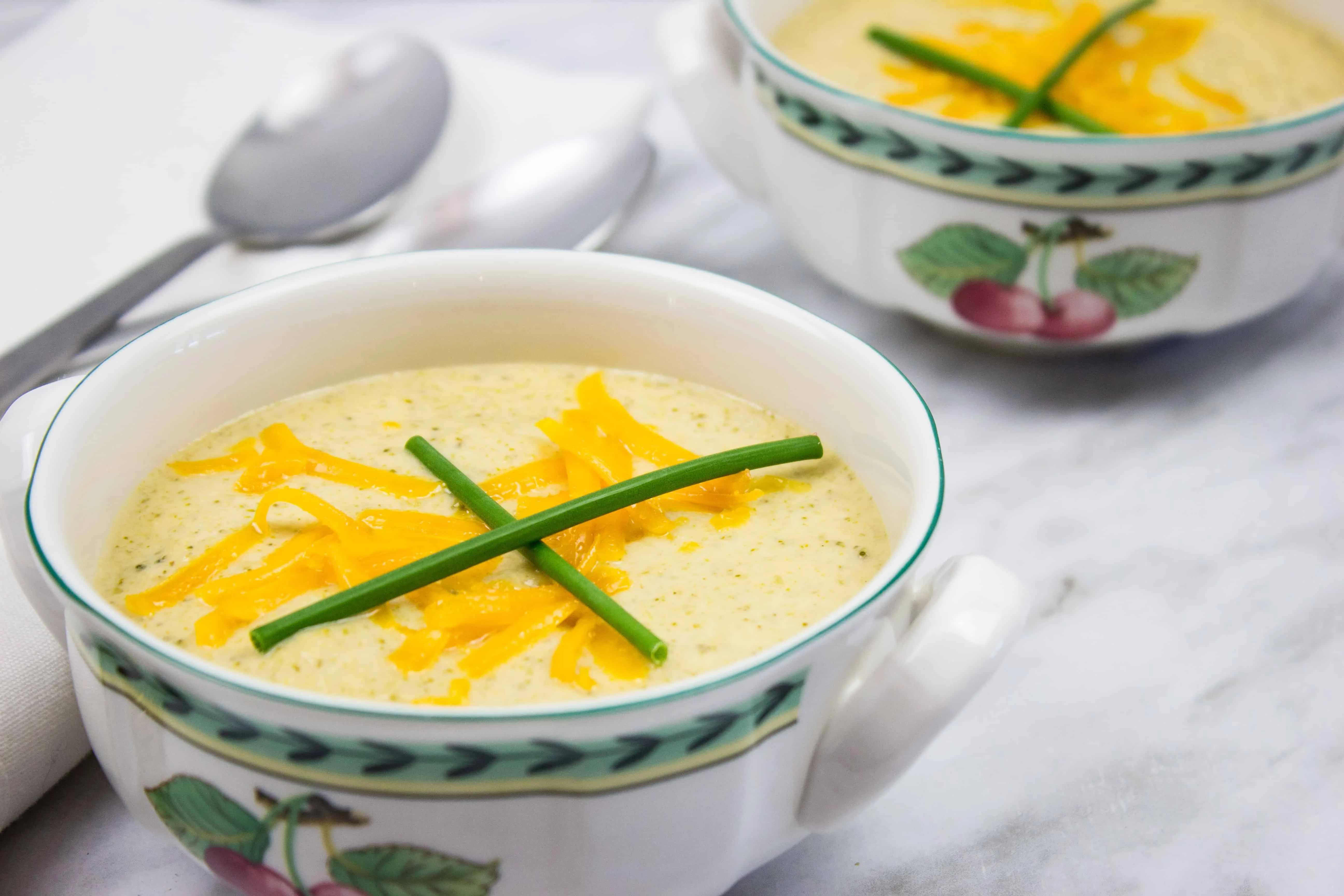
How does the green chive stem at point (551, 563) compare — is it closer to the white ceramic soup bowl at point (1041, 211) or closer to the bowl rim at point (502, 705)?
the bowl rim at point (502, 705)

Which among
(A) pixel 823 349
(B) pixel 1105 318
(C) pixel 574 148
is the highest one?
(A) pixel 823 349

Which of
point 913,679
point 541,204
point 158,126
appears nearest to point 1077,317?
point 541,204

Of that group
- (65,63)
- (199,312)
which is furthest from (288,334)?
(65,63)

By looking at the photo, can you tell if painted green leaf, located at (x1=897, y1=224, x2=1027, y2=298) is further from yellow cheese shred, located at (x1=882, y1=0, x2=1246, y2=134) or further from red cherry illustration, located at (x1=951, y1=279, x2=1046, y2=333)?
yellow cheese shred, located at (x1=882, y1=0, x2=1246, y2=134)

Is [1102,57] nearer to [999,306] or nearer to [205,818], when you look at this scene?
[999,306]

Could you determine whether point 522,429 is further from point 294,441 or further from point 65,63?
point 65,63

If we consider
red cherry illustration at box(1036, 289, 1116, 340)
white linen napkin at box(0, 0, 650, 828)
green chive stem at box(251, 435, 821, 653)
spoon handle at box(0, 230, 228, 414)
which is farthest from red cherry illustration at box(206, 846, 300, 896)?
red cherry illustration at box(1036, 289, 1116, 340)

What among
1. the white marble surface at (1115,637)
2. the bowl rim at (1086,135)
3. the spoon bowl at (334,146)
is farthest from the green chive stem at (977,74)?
the spoon bowl at (334,146)
